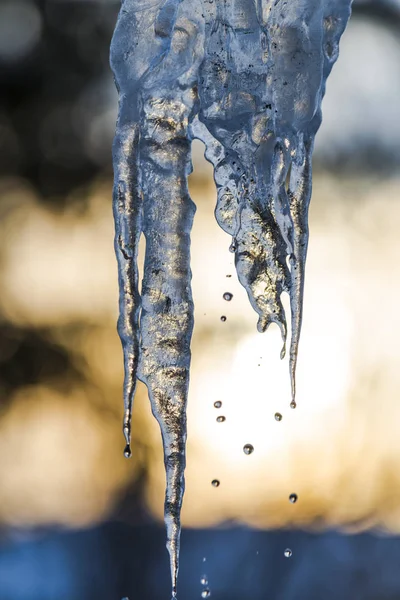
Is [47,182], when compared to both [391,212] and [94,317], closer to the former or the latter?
[94,317]

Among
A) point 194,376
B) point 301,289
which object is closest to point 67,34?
point 194,376

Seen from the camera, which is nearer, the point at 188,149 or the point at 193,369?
the point at 188,149

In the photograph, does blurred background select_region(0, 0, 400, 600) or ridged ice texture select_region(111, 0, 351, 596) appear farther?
blurred background select_region(0, 0, 400, 600)

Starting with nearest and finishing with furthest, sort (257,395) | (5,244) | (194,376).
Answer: (257,395)
(194,376)
(5,244)

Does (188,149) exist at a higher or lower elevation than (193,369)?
higher
